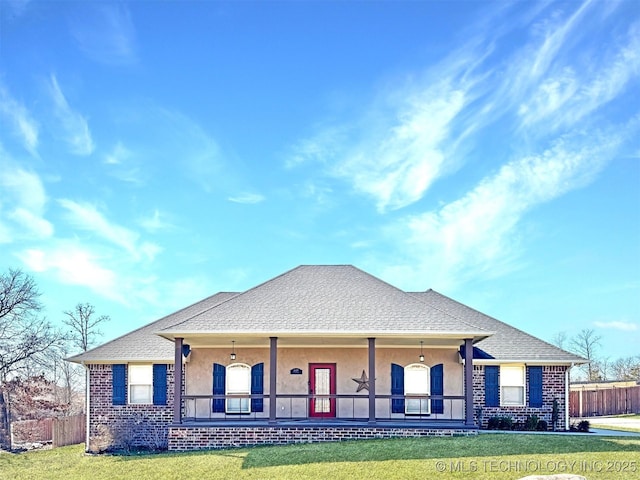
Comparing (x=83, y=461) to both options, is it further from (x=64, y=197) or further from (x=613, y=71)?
(x=613, y=71)

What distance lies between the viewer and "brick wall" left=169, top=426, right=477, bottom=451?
18578 mm

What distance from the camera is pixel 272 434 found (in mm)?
18766

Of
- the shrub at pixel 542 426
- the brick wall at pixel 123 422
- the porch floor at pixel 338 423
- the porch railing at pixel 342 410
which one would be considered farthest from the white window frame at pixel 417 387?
the brick wall at pixel 123 422

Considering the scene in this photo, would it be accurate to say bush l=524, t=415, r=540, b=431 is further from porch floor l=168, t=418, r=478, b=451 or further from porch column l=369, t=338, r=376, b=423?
porch column l=369, t=338, r=376, b=423

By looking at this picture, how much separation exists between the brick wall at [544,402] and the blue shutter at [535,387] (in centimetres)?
9

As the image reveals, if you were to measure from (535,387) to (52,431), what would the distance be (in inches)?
711

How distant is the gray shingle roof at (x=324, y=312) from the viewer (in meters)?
18.6

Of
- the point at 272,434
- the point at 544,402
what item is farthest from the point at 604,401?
the point at 272,434

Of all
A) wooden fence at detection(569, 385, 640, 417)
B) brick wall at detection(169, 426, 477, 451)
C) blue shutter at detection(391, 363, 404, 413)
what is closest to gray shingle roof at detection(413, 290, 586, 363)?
blue shutter at detection(391, 363, 404, 413)

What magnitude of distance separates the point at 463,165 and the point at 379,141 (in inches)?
116

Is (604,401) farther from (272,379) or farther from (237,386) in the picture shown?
(272,379)

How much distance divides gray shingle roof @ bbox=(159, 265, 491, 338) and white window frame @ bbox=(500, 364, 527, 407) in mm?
1965

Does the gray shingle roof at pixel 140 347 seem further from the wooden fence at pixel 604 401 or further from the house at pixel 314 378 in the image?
the wooden fence at pixel 604 401

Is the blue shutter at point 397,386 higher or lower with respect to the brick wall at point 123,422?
higher
